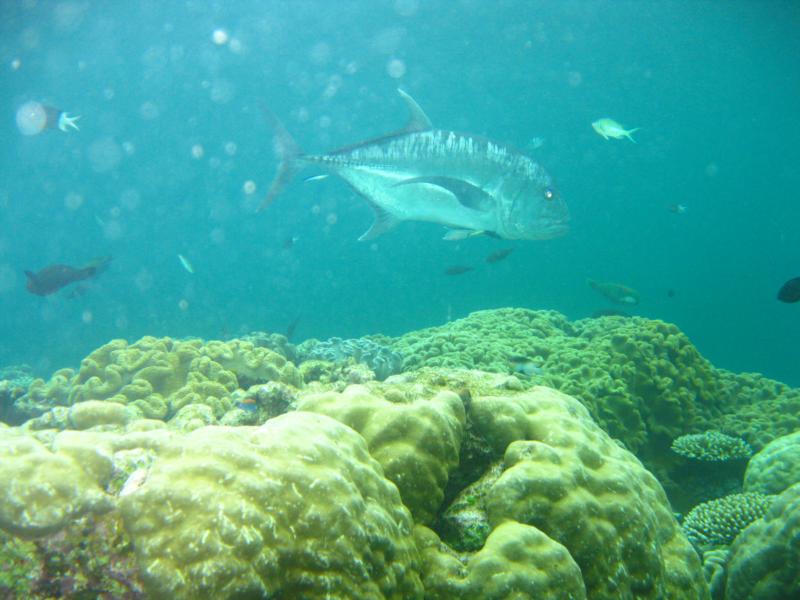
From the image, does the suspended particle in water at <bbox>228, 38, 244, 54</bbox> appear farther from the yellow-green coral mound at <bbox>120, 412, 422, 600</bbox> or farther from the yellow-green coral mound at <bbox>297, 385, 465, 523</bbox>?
the yellow-green coral mound at <bbox>120, 412, 422, 600</bbox>

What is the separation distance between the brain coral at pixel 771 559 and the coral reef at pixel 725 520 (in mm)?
1004

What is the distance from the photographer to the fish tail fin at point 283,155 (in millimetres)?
7338

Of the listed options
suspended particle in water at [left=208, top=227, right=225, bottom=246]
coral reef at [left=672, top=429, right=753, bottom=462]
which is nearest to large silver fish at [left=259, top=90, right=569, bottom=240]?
coral reef at [left=672, top=429, right=753, bottom=462]

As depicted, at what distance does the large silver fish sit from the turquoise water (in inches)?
590

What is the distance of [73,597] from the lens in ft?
5.19

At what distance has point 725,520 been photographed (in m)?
4.82

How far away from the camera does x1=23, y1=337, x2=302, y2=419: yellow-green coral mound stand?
4.92 metres

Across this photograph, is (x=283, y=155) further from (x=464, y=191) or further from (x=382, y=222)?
(x=464, y=191)

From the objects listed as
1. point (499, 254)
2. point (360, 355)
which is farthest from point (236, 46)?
point (360, 355)

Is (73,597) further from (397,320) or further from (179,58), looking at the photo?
(179,58)

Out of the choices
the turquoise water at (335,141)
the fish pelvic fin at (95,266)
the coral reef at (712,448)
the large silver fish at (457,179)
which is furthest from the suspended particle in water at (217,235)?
the coral reef at (712,448)

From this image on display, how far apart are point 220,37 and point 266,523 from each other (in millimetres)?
50654

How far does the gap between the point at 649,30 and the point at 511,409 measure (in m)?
43.8

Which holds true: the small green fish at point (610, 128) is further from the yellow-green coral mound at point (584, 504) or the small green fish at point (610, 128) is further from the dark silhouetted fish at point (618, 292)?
the yellow-green coral mound at point (584, 504)
